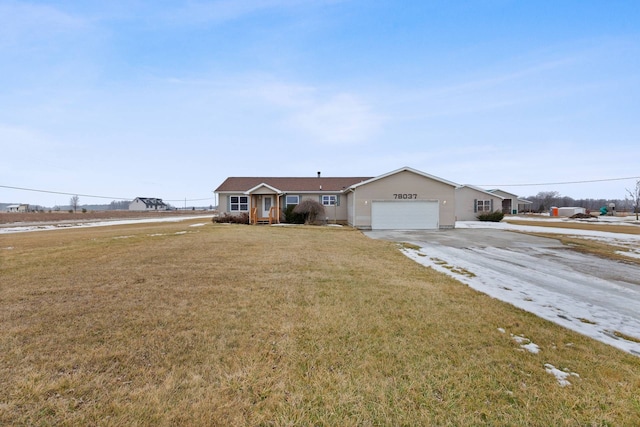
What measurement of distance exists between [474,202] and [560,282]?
26269mm

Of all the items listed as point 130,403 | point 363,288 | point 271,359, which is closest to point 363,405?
point 271,359

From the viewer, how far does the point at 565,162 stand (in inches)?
1570

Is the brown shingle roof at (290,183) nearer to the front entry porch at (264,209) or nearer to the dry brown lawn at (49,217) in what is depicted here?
the front entry porch at (264,209)

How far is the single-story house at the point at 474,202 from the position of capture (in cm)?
2983

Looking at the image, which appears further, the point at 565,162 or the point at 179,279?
the point at 565,162

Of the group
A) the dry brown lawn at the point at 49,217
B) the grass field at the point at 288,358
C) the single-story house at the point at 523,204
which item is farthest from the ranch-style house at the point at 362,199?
the single-story house at the point at 523,204

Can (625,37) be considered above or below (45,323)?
above

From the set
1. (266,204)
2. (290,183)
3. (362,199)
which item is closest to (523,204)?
(362,199)

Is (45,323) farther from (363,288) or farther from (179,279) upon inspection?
(363,288)

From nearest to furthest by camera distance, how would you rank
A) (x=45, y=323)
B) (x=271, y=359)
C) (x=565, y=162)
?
(x=271, y=359) < (x=45, y=323) < (x=565, y=162)

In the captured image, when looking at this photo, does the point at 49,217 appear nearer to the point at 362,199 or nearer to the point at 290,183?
the point at 290,183

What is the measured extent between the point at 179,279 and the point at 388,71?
1850cm

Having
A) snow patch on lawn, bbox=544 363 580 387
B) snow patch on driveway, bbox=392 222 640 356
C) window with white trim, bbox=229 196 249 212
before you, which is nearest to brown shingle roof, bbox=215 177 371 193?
window with white trim, bbox=229 196 249 212

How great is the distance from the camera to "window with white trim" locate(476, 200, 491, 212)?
29828 millimetres
